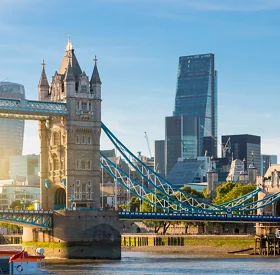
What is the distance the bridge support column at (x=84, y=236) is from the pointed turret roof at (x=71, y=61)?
71.2ft

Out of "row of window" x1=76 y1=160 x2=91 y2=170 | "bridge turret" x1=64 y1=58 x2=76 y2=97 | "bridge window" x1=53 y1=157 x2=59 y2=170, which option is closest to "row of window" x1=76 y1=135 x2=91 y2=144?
"row of window" x1=76 y1=160 x2=91 y2=170

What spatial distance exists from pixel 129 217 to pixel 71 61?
78.7 feet

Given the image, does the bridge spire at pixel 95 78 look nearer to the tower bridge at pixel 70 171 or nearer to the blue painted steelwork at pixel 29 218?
the tower bridge at pixel 70 171

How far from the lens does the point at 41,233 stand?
510 ft

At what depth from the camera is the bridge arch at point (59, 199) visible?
15964 centimetres

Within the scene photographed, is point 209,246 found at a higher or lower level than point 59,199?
lower

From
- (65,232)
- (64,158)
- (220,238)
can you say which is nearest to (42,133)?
(64,158)

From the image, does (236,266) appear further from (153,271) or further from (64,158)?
(64,158)

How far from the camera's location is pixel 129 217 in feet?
517

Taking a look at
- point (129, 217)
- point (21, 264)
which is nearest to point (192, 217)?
point (129, 217)

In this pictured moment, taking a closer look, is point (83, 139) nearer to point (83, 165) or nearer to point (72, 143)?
point (72, 143)

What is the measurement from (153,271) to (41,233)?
34.8m

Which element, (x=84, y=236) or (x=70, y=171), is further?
(x=70, y=171)

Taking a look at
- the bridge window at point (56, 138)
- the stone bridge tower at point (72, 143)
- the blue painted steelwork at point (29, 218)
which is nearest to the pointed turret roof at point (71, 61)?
the stone bridge tower at point (72, 143)
